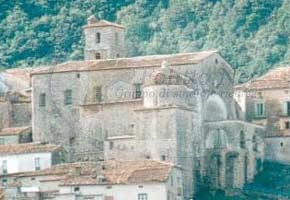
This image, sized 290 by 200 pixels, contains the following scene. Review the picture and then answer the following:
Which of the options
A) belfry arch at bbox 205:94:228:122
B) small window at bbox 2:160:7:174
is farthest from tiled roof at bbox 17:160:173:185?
belfry arch at bbox 205:94:228:122

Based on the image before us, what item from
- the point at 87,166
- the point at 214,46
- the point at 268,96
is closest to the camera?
the point at 87,166

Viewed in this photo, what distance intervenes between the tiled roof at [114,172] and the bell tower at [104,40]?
12323mm

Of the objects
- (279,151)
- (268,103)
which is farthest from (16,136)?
(279,151)

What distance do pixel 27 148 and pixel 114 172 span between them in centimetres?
789

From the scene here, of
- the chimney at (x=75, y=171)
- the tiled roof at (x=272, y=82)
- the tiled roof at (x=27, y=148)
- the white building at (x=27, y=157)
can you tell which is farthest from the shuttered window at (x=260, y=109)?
the chimney at (x=75, y=171)

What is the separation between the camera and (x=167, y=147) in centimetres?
15838

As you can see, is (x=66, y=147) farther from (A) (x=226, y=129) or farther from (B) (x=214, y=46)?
(B) (x=214, y=46)

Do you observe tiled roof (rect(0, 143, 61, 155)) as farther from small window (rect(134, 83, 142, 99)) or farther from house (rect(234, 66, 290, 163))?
house (rect(234, 66, 290, 163))

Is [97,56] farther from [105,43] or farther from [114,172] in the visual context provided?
[114,172]

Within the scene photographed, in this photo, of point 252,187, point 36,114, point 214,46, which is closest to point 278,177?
point 252,187

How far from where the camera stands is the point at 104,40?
17012 centimetres

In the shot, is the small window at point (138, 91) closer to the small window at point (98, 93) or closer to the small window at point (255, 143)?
the small window at point (98, 93)

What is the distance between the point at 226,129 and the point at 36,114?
1011 centimetres

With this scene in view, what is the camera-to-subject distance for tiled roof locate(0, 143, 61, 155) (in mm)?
161875
